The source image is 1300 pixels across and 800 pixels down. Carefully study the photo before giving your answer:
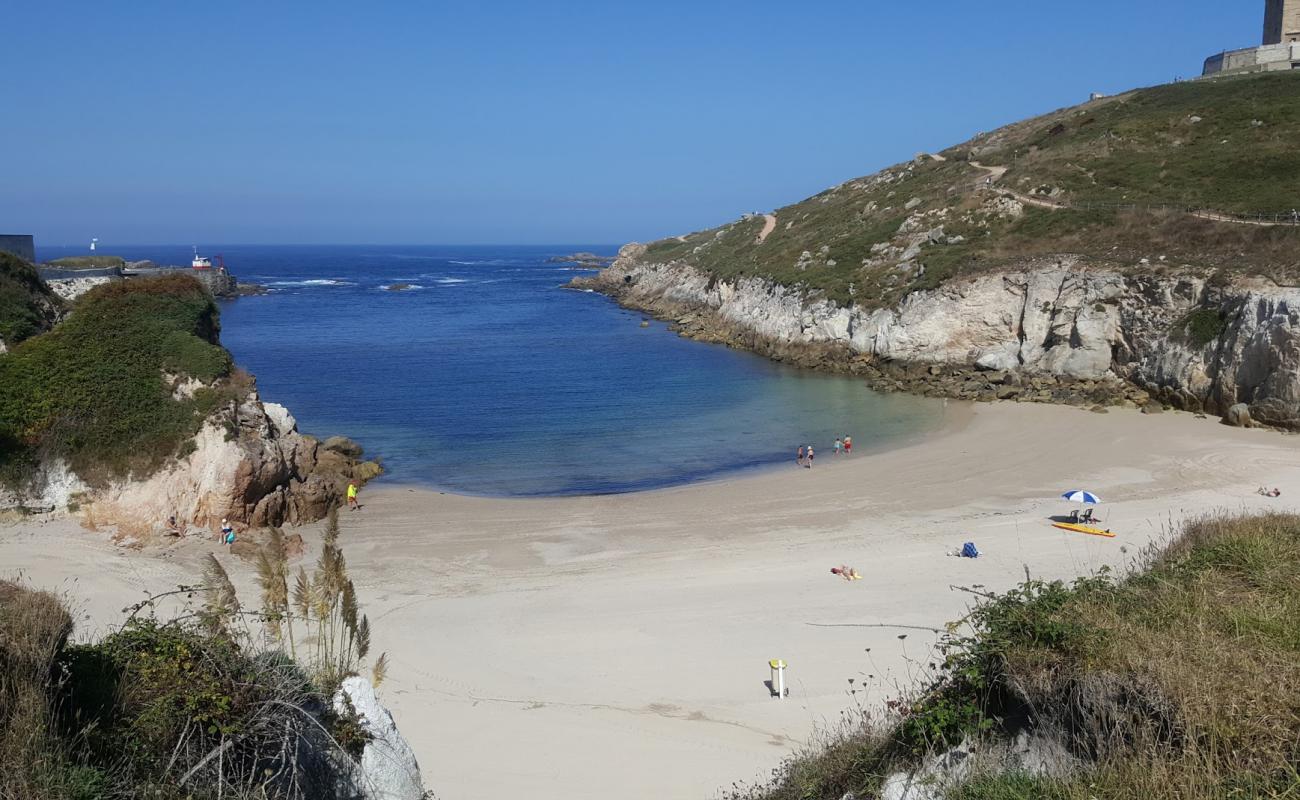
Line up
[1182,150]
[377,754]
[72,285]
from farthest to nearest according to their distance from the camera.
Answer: [1182,150] → [72,285] → [377,754]

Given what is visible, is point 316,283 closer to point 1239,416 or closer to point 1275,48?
point 1275,48

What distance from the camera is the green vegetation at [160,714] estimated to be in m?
5.21

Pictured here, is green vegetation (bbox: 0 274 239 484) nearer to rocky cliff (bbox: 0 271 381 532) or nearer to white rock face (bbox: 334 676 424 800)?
rocky cliff (bbox: 0 271 381 532)

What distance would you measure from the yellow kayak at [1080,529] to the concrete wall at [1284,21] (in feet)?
224

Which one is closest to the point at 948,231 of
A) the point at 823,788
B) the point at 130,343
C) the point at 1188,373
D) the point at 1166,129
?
the point at 1166,129

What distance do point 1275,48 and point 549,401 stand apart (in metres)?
65.9

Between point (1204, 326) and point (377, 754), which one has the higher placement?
point (1204, 326)

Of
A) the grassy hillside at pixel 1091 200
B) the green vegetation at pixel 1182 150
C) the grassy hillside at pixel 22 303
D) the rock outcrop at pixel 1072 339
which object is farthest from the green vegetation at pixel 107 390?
the green vegetation at pixel 1182 150

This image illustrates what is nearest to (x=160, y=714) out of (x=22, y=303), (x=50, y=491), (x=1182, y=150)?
(x=50, y=491)

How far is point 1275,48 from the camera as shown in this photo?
67.6 metres

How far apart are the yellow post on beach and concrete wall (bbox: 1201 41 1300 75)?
7590cm

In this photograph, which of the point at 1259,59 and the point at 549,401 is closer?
the point at 549,401

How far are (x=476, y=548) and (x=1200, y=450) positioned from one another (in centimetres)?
2337

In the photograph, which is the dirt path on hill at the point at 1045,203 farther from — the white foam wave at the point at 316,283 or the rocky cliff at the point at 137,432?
the white foam wave at the point at 316,283
